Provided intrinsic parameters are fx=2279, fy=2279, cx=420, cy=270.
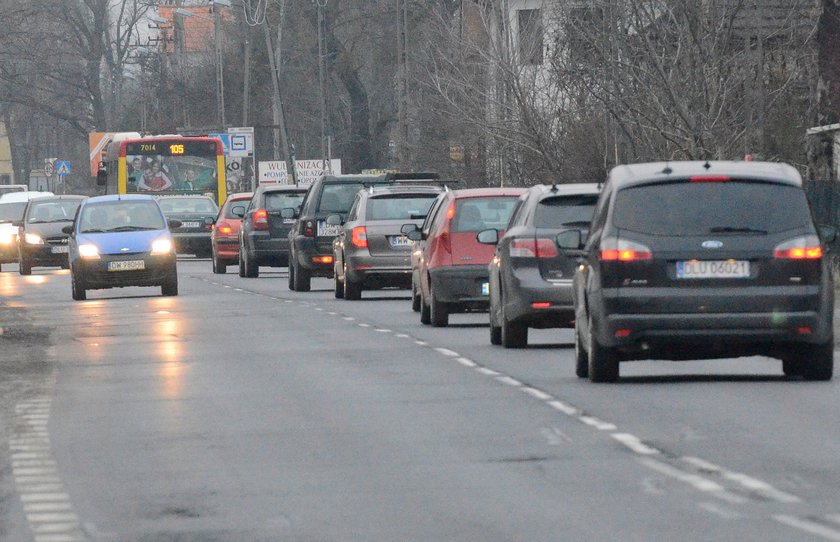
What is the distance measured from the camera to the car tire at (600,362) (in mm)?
15836

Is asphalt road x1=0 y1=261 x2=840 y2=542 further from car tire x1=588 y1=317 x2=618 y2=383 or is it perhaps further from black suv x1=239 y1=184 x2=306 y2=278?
black suv x1=239 y1=184 x2=306 y2=278

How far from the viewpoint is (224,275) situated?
150ft

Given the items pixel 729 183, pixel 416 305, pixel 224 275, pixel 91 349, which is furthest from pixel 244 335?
pixel 224 275

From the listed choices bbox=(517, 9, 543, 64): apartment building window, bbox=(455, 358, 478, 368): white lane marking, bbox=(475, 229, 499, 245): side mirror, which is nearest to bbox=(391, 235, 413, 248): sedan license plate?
bbox=(475, 229, 499, 245): side mirror

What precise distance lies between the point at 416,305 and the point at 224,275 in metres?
18.4

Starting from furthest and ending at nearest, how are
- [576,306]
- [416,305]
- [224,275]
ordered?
1. [224,275]
2. [416,305]
3. [576,306]

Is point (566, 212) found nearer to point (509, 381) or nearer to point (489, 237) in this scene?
point (489, 237)

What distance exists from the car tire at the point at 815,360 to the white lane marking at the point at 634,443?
3870 millimetres

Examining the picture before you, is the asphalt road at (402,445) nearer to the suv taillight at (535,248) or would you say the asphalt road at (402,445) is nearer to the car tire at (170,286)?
the suv taillight at (535,248)

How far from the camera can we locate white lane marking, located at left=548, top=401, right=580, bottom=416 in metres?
13.8

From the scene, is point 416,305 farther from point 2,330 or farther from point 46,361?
point 46,361

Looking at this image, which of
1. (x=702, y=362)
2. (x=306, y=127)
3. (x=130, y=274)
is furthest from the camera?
(x=306, y=127)

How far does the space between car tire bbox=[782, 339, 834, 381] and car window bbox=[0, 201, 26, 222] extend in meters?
44.6

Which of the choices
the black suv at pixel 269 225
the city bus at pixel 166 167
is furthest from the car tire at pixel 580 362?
the city bus at pixel 166 167
